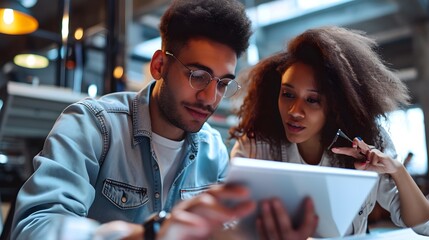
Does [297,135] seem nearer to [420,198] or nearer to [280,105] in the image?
[280,105]

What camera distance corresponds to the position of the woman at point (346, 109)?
1365mm

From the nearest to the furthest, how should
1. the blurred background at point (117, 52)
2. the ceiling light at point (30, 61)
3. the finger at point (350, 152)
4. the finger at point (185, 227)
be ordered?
the finger at point (185, 227) < the finger at point (350, 152) < the blurred background at point (117, 52) < the ceiling light at point (30, 61)

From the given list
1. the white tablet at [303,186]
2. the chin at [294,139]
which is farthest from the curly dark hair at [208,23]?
the white tablet at [303,186]

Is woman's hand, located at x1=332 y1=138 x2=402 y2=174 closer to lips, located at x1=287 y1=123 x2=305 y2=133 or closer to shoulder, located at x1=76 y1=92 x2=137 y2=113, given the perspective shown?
lips, located at x1=287 y1=123 x2=305 y2=133

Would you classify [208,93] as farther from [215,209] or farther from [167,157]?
[215,209]

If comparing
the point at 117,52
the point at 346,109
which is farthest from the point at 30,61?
the point at 346,109

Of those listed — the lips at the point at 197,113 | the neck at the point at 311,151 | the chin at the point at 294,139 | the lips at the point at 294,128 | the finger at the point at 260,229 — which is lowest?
the neck at the point at 311,151

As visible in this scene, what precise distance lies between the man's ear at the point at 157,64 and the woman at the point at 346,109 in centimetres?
44

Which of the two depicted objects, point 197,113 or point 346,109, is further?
point 346,109

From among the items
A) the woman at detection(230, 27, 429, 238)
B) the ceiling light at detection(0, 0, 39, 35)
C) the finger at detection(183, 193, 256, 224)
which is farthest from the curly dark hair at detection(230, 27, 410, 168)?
the ceiling light at detection(0, 0, 39, 35)

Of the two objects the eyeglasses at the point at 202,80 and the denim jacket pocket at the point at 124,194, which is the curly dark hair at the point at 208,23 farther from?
the denim jacket pocket at the point at 124,194

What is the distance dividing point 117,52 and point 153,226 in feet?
9.03

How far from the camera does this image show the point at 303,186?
68 centimetres

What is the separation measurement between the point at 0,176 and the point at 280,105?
308cm
